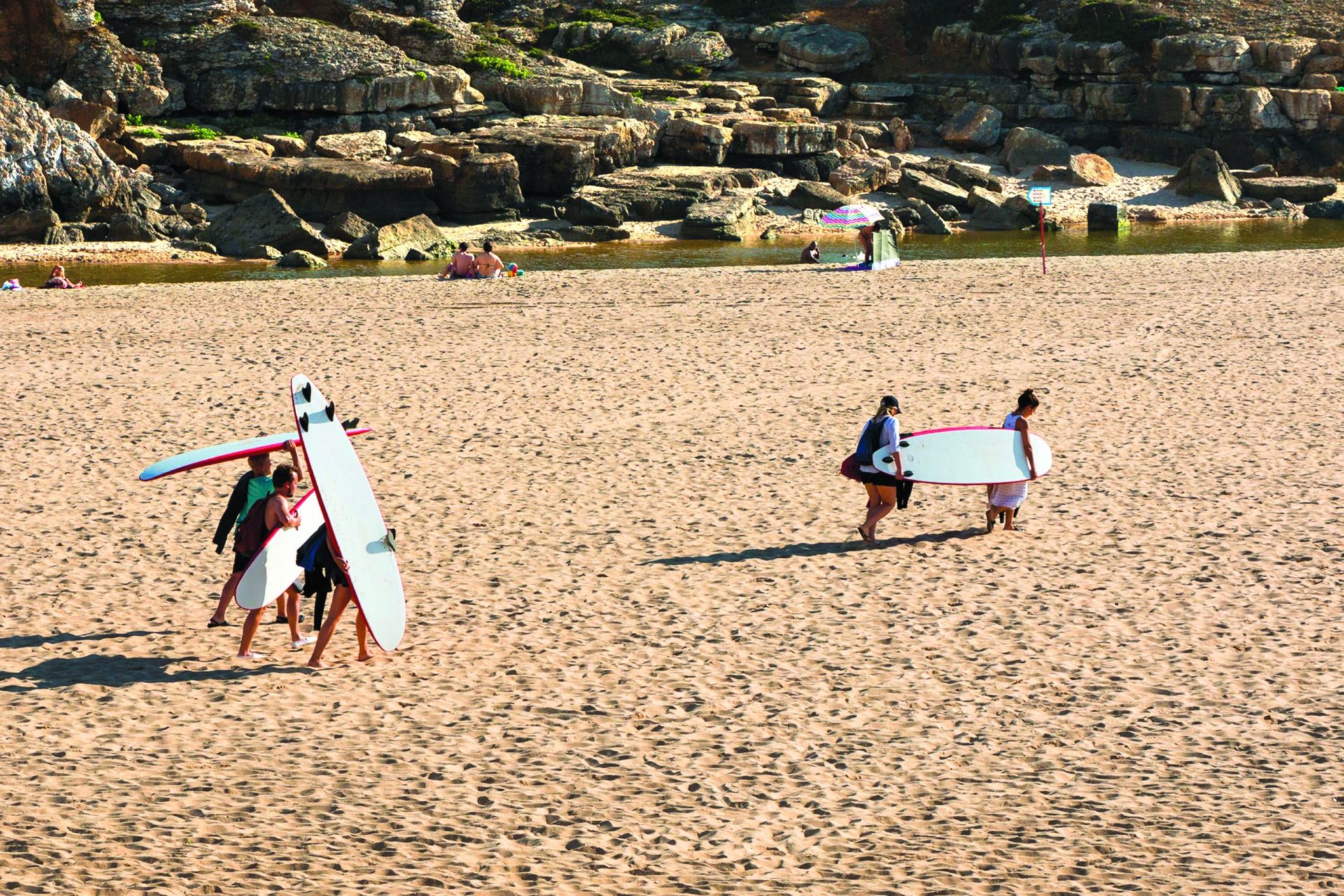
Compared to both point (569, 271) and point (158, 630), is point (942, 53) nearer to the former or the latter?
point (569, 271)

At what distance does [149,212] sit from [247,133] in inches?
304

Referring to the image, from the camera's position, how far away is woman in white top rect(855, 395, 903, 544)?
1144 cm

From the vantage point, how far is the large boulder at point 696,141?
152ft

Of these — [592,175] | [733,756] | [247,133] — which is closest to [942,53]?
[592,175]

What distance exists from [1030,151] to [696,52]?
14.1 meters

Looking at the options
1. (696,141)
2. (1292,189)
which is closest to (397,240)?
(696,141)

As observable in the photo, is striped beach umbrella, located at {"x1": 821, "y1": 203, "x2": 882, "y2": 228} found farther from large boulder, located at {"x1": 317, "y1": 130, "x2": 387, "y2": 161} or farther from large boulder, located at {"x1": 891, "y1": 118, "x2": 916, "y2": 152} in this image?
large boulder, located at {"x1": 891, "y1": 118, "x2": 916, "y2": 152}

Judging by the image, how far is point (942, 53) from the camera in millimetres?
61188

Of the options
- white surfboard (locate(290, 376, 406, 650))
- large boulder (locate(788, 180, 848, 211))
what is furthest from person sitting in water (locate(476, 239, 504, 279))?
white surfboard (locate(290, 376, 406, 650))

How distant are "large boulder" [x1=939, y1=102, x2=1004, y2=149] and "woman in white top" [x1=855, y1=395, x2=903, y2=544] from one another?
143 feet

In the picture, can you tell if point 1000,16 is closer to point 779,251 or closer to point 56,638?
point 779,251

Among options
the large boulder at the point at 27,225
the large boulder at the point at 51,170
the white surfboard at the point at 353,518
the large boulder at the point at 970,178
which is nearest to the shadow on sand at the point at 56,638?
the white surfboard at the point at 353,518

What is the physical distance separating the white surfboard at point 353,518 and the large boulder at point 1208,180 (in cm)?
4305

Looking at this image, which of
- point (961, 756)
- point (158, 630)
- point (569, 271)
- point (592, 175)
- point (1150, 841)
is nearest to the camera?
point (1150, 841)
